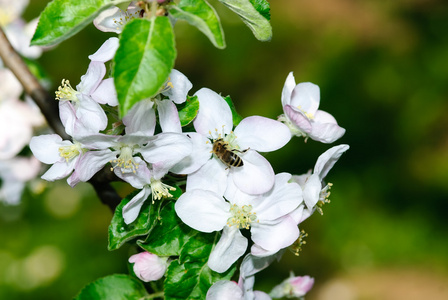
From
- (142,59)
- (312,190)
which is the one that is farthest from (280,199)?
(142,59)

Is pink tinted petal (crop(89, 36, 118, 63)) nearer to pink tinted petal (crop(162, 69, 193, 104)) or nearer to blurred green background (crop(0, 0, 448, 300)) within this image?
pink tinted petal (crop(162, 69, 193, 104))

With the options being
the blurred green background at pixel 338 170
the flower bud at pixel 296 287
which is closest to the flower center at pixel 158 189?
the flower bud at pixel 296 287

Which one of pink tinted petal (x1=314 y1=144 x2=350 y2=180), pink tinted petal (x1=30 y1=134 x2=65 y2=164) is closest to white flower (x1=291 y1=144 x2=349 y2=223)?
pink tinted petal (x1=314 y1=144 x2=350 y2=180)

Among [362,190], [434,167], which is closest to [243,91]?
[362,190]

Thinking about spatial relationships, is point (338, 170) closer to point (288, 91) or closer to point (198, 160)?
point (288, 91)

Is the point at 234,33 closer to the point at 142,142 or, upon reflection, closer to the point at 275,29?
the point at 275,29

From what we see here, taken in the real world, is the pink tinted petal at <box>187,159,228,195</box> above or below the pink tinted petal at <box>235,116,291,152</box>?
below
